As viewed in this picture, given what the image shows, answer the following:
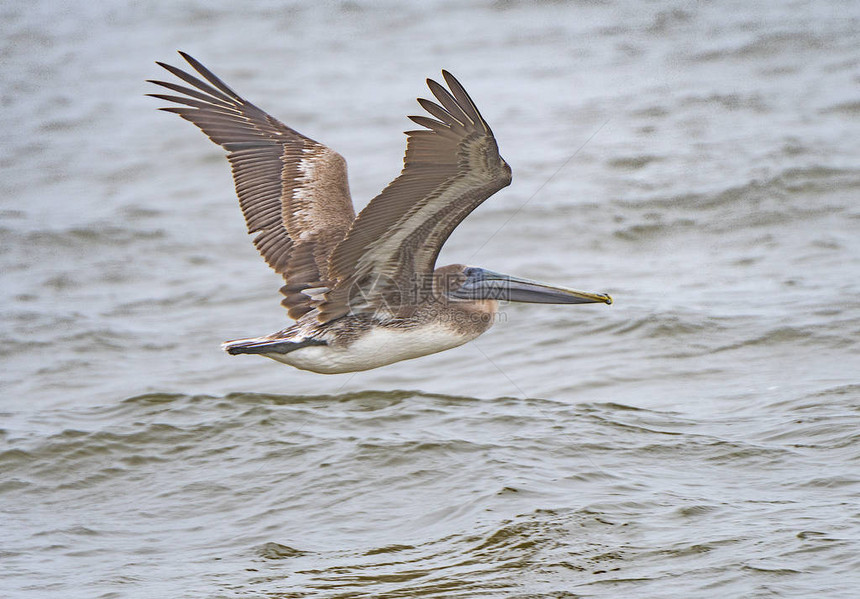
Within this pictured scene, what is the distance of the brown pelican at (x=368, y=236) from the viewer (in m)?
4.55

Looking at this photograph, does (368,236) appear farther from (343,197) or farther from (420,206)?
(343,197)

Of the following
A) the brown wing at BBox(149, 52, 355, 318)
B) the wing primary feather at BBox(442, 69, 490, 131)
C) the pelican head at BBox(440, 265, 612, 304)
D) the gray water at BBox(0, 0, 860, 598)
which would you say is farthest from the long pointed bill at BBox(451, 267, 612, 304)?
the wing primary feather at BBox(442, 69, 490, 131)

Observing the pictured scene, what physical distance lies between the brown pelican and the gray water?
0.94 m

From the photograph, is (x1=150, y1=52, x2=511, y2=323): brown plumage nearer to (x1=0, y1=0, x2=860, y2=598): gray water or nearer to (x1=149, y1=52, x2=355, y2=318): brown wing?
(x1=149, y1=52, x2=355, y2=318): brown wing

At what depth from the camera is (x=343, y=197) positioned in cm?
634

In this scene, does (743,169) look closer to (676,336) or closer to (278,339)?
(676,336)

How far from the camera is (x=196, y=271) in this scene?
31.9 ft

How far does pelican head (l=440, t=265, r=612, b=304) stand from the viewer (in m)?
5.82

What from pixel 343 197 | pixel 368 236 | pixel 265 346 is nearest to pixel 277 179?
pixel 343 197

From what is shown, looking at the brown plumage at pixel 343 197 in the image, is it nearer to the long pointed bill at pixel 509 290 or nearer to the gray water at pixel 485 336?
the long pointed bill at pixel 509 290

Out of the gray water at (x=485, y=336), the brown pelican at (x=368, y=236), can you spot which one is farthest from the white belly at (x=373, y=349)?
the gray water at (x=485, y=336)

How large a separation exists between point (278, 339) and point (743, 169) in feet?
19.1

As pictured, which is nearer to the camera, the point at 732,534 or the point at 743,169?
the point at 732,534

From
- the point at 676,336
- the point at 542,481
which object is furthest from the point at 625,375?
the point at 542,481
